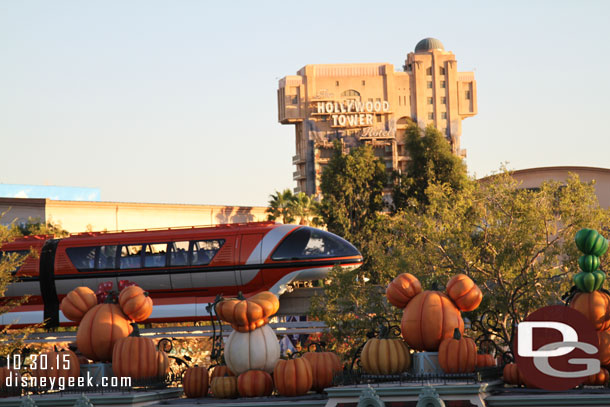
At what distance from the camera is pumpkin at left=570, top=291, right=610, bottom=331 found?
1705cm

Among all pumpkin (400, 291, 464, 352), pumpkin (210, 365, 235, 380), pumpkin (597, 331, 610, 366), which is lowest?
pumpkin (210, 365, 235, 380)

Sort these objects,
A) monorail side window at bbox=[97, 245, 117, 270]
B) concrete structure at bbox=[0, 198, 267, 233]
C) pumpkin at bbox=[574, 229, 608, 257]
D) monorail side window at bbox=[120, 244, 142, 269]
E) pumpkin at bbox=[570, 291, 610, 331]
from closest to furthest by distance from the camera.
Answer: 1. pumpkin at bbox=[570, 291, 610, 331]
2. pumpkin at bbox=[574, 229, 608, 257]
3. monorail side window at bbox=[120, 244, 142, 269]
4. monorail side window at bbox=[97, 245, 117, 270]
5. concrete structure at bbox=[0, 198, 267, 233]

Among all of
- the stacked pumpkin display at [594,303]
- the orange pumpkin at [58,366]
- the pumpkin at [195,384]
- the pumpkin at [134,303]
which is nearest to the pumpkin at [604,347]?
the stacked pumpkin display at [594,303]

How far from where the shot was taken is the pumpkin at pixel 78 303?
19938mm

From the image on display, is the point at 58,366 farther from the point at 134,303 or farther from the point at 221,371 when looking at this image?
Result: the point at 221,371

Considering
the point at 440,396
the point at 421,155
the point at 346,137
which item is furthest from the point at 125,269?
the point at 346,137

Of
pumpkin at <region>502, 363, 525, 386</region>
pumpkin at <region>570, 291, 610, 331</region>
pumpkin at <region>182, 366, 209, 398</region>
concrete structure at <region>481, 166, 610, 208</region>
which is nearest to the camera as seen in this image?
pumpkin at <region>570, 291, 610, 331</region>

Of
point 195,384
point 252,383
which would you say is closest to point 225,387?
point 252,383

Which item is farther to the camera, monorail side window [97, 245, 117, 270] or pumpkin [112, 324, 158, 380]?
monorail side window [97, 245, 117, 270]

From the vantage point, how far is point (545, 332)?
16625mm

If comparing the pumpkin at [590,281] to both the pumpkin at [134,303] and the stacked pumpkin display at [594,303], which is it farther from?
the pumpkin at [134,303]

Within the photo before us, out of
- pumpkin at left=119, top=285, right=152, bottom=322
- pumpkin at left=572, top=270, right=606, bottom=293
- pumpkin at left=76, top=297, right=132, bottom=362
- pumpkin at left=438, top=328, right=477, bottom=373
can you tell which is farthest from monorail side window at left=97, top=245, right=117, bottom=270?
pumpkin at left=572, top=270, right=606, bottom=293

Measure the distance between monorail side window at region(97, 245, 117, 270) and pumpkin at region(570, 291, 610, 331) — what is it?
18.4 m

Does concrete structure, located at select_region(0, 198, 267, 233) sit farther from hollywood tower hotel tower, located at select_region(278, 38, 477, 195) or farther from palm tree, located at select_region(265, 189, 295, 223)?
hollywood tower hotel tower, located at select_region(278, 38, 477, 195)
